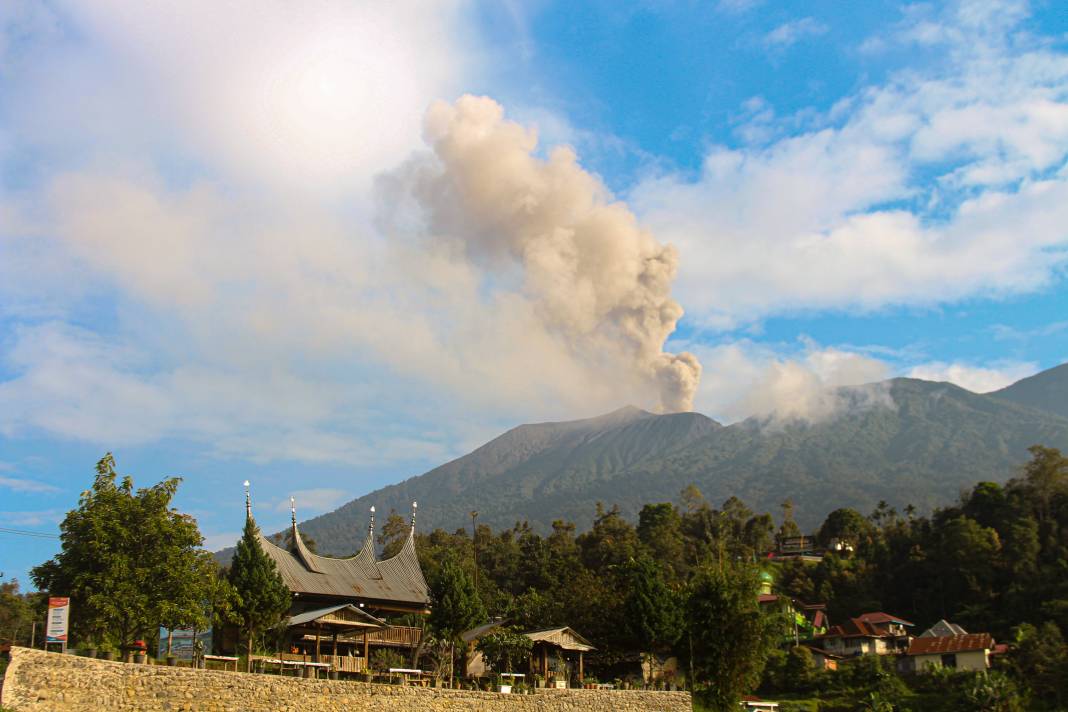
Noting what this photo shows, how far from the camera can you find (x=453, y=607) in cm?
3262

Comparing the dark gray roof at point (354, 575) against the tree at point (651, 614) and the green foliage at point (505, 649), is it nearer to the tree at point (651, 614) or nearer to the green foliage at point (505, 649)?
the green foliage at point (505, 649)

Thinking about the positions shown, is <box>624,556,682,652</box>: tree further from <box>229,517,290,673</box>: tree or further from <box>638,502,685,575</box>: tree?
<box>638,502,685,575</box>: tree

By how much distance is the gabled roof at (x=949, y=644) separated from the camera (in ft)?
161

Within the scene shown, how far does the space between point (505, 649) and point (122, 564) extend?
14.0 meters

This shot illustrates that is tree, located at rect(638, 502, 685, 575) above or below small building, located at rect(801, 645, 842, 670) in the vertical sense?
above

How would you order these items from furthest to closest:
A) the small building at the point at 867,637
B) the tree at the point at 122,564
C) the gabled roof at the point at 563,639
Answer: the small building at the point at 867,637, the gabled roof at the point at 563,639, the tree at the point at 122,564

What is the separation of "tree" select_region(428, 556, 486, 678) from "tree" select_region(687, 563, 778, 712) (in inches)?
344

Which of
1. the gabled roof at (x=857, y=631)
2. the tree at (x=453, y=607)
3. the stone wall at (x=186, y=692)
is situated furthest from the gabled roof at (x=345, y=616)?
the gabled roof at (x=857, y=631)

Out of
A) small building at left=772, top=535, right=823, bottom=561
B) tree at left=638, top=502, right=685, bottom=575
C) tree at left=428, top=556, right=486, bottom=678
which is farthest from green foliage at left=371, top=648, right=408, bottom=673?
small building at left=772, top=535, right=823, bottom=561

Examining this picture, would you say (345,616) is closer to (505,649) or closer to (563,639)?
(505,649)

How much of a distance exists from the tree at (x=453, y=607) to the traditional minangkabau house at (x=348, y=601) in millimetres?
2514

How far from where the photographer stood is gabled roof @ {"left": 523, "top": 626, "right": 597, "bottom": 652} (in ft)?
113

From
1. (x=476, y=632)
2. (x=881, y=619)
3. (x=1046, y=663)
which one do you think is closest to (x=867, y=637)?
(x=881, y=619)

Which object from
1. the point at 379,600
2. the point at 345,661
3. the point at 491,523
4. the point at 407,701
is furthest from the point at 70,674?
the point at 491,523
